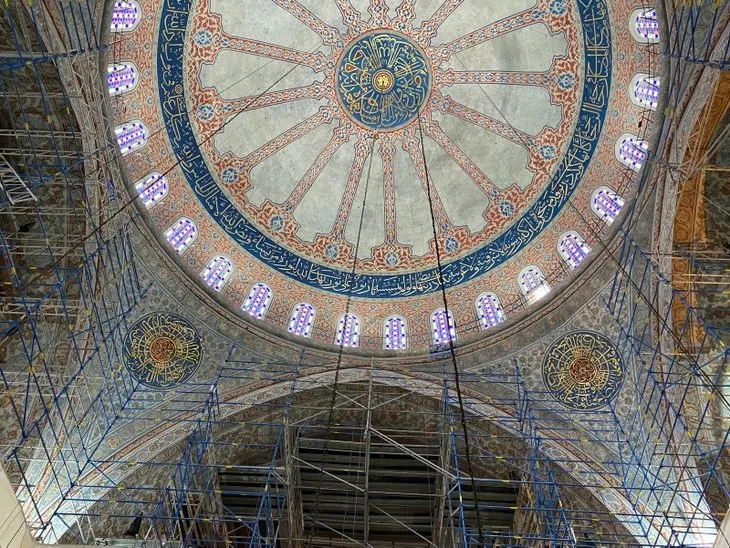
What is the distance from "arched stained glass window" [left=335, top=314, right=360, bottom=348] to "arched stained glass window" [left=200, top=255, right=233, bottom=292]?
284 centimetres

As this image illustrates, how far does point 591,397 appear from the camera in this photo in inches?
549

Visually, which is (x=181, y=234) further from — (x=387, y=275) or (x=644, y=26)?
(x=644, y=26)

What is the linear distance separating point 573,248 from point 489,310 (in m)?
2.31

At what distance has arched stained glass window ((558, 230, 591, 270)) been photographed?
14.9 metres

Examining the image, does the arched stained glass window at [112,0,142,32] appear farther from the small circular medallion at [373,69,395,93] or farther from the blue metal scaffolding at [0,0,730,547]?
the small circular medallion at [373,69,395,93]

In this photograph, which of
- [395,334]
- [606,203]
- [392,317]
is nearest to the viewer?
[606,203]

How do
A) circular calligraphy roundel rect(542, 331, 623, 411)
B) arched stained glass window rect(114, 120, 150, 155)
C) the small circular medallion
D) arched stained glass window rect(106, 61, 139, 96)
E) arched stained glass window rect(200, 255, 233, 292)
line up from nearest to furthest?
circular calligraphy roundel rect(542, 331, 623, 411), arched stained glass window rect(106, 61, 139, 96), arched stained glass window rect(114, 120, 150, 155), arched stained glass window rect(200, 255, 233, 292), the small circular medallion

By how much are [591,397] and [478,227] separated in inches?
210

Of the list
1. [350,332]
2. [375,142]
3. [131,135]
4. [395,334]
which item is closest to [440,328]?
[395,334]

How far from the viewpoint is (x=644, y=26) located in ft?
44.5

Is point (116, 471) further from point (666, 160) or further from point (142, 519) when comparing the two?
point (666, 160)

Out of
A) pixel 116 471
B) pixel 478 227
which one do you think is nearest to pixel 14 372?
pixel 116 471

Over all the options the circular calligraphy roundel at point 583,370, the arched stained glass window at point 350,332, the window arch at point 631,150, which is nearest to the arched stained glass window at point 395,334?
the arched stained glass window at point 350,332

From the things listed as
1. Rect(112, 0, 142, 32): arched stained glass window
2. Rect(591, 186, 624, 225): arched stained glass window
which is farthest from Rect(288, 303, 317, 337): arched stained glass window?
Rect(112, 0, 142, 32): arched stained glass window
